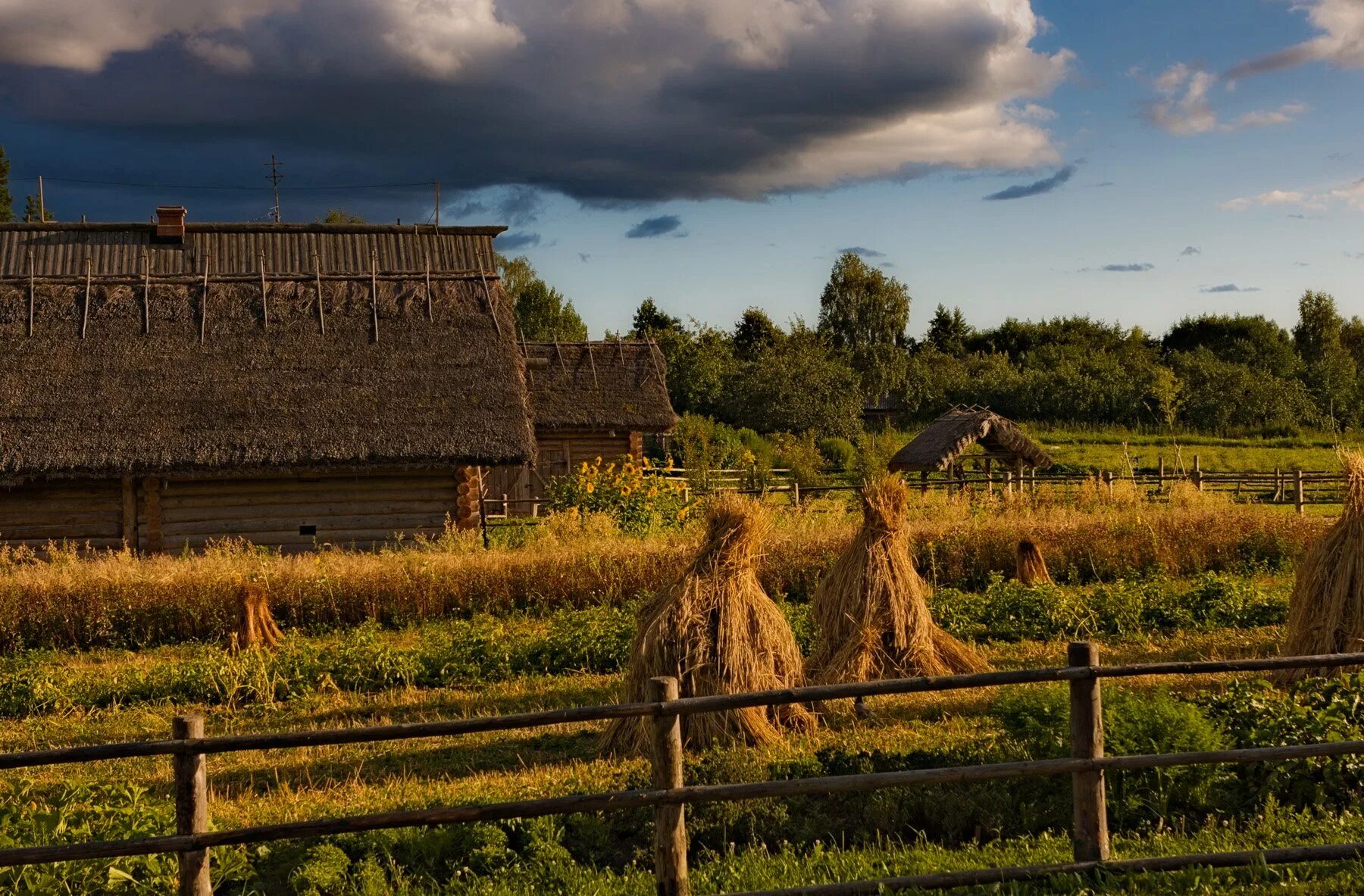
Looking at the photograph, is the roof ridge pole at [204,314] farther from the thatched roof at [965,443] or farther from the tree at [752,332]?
the tree at [752,332]

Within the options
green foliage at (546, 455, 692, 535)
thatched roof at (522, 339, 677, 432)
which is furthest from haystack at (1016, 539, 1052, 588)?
thatched roof at (522, 339, 677, 432)

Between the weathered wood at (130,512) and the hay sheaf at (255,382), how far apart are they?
0.80 meters

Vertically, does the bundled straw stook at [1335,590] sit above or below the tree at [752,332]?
below

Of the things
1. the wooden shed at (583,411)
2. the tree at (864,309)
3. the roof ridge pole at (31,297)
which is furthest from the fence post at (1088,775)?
Result: the tree at (864,309)

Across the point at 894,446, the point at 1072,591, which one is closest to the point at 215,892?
the point at 1072,591

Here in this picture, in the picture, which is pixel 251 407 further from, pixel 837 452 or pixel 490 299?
pixel 837 452

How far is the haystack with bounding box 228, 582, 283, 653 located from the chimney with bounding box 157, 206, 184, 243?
61.3 ft

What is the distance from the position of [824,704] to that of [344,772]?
339cm

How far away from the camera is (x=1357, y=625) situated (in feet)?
27.8

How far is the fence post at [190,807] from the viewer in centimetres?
479

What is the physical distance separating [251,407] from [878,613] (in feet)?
41.4

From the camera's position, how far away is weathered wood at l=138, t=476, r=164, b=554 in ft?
62.4

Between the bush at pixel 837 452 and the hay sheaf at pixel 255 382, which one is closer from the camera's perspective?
the hay sheaf at pixel 255 382

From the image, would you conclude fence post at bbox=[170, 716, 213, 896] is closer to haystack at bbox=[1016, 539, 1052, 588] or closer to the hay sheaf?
haystack at bbox=[1016, 539, 1052, 588]
